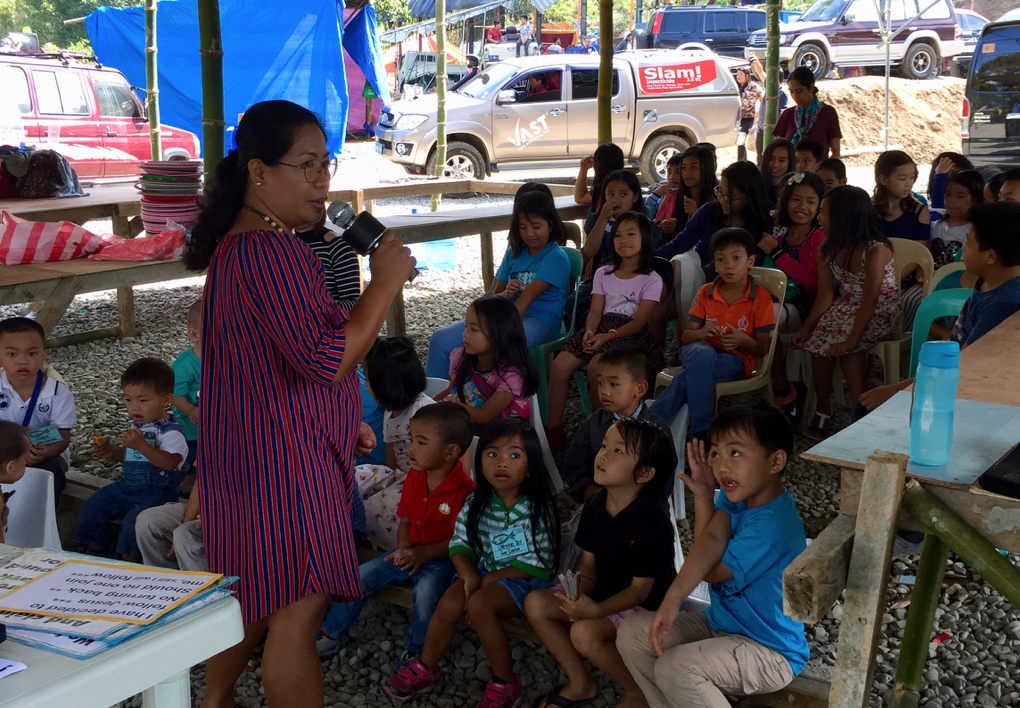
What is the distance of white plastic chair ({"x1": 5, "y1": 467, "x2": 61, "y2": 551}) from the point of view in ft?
8.80

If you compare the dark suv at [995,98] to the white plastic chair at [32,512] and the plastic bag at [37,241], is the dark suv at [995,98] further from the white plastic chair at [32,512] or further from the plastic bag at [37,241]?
the white plastic chair at [32,512]

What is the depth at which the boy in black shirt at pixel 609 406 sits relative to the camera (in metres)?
3.01

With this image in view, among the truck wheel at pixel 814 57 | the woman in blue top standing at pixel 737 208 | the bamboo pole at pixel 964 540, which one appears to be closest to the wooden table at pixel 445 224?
the woman in blue top standing at pixel 737 208

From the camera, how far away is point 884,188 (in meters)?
4.84

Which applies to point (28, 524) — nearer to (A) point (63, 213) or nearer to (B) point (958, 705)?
(B) point (958, 705)

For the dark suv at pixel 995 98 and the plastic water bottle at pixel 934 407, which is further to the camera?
the dark suv at pixel 995 98

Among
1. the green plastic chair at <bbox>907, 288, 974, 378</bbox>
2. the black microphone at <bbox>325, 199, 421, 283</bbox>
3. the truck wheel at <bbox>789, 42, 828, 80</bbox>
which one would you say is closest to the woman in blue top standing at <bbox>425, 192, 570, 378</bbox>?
the green plastic chair at <bbox>907, 288, 974, 378</bbox>

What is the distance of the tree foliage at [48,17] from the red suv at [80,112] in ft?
51.0

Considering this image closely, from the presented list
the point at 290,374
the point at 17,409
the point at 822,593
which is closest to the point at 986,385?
the point at 822,593

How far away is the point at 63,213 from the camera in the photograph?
522cm

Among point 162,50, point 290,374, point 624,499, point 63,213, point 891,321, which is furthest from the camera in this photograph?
point 162,50

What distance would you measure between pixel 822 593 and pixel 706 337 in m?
2.31

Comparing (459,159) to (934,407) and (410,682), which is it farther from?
(934,407)

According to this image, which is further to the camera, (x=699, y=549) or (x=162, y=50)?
(x=162, y=50)
